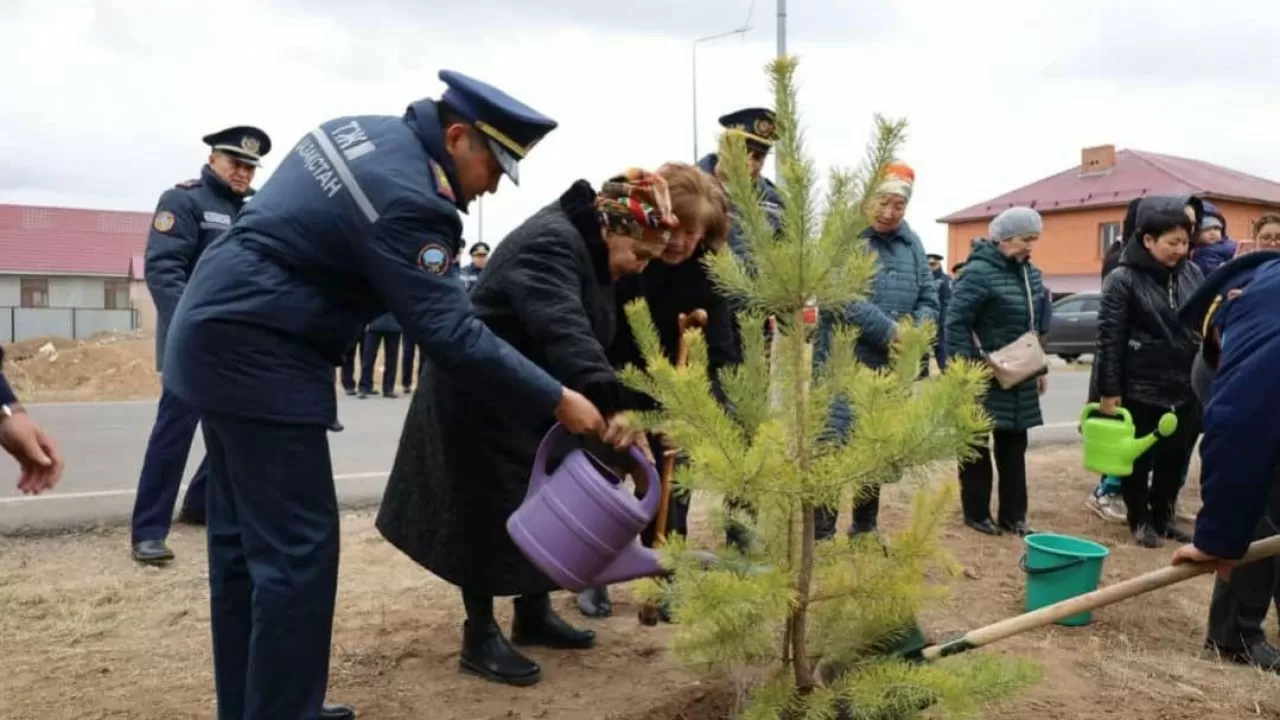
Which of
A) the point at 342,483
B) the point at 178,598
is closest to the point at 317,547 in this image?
the point at 178,598

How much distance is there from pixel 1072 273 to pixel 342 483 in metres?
33.7

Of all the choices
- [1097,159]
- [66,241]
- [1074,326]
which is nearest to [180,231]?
[1074,326]

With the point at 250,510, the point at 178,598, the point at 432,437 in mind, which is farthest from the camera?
the point at 178,598

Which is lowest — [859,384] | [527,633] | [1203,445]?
[527,633]

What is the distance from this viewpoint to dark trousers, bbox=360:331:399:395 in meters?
11.6

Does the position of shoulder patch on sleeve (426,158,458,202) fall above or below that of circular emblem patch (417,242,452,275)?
above

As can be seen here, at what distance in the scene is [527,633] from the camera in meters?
3.52

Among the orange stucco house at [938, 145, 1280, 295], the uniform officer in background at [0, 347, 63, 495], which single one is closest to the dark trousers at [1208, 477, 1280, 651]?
the uniform officer in background at [0, 347, 63, 495]

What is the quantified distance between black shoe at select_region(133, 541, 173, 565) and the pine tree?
276 centimetres

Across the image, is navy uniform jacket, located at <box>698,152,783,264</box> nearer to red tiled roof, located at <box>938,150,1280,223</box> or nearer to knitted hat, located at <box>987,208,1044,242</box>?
knitted hat, located at <box>987,208,1044,242</box>

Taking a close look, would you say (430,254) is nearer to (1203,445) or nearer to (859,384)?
(859,384)

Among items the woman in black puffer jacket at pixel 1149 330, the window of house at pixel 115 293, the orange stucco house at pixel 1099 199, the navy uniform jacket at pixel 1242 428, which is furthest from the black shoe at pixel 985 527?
the window of house at pixel 115 293

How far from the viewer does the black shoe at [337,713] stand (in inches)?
110

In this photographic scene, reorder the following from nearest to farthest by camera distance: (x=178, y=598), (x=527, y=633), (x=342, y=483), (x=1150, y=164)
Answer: (x=527, y=633) < (x=178, y=598) < (x=342, y=483) < (x=1150, y=164)
